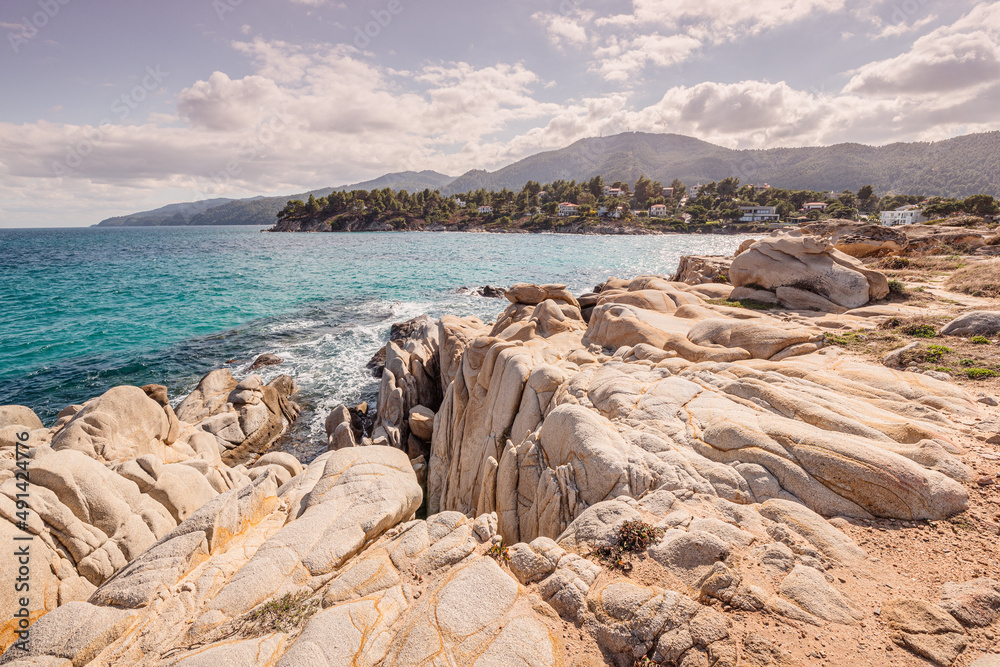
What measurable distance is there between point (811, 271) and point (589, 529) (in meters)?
20.9

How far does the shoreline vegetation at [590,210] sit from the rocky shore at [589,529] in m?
133

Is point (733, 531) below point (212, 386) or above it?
above

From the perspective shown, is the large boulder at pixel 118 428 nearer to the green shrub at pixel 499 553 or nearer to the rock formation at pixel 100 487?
the rock formation at pixel 100 487

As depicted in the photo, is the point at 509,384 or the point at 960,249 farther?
the point at 960,249

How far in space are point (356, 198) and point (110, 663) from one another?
201 m

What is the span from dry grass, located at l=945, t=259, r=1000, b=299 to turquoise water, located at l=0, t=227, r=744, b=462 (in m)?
29.0

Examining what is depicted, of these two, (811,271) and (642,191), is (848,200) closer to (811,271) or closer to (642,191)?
(642,191)

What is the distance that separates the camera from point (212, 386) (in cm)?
2083

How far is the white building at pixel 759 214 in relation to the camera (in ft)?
439

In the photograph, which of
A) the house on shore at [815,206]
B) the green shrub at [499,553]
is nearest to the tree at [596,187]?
the house on shore at [815,206]

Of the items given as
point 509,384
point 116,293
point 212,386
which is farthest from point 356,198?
point 509,384

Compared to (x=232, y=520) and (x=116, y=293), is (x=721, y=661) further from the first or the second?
(x=116, y=293)

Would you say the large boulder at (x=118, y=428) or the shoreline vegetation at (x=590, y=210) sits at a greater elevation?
the shoreline vegetation at (x=590, y=210)

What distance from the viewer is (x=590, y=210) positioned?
153875mm
